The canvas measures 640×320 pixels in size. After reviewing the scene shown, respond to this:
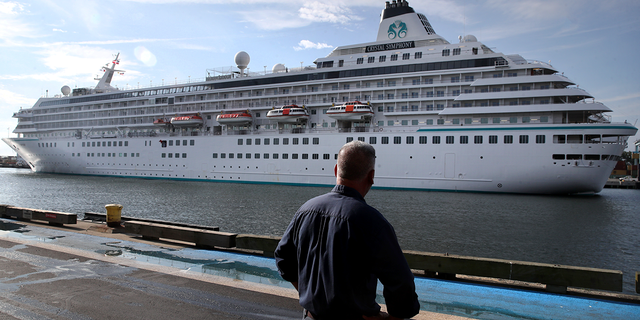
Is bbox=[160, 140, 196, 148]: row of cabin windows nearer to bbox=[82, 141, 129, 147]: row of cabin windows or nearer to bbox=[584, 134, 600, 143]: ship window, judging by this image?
bbox=[82, 141, 129, 147]: row of cabin windows

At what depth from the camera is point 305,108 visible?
3731 centimetres

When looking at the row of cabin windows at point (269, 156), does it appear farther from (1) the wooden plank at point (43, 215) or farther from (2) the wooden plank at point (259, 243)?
(2) the wooden plank at point (259, 243)

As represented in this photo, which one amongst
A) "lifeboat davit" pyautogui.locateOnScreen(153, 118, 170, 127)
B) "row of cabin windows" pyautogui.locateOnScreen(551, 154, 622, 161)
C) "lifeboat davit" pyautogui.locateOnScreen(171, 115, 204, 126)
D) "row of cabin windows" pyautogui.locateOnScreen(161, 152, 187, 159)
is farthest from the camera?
"lifeboat davit" pyautogui.locateOnScreen(153, 118, 170, 127)

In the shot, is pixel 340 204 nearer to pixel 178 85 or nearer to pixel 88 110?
pixel 178 85

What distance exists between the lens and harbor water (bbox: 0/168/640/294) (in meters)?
11.2

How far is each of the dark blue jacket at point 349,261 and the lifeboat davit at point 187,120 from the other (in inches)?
1700

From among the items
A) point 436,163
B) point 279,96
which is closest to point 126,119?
point 279,96

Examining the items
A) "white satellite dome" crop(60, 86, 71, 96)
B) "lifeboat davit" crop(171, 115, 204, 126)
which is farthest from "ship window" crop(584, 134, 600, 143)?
"white satellite dome" crop(60, 86, 71, 96)

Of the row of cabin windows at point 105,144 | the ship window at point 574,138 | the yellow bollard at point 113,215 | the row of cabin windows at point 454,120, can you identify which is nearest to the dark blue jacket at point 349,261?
the yellow bollard at point 113,215

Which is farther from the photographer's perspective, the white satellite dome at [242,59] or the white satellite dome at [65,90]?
the white satellite dome at [65,90]

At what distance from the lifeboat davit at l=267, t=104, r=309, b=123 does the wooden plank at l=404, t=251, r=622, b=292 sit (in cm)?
3125

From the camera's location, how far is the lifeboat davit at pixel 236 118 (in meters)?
39.7

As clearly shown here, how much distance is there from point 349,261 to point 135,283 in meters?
4.69

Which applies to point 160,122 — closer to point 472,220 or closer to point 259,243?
point 472,220
